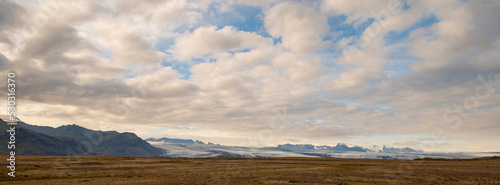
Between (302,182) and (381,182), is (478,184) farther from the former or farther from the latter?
(302,182)

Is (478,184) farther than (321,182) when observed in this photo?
No

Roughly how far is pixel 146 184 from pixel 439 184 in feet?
161

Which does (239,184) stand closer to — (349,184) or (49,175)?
(349,184)

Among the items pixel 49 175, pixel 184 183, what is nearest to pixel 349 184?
pixel 184 183

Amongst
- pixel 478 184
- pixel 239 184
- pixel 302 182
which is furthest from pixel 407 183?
pixel 239 184

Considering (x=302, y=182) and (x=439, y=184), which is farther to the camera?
(x=302, y=182)

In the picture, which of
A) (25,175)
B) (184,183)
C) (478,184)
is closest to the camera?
(478,184)

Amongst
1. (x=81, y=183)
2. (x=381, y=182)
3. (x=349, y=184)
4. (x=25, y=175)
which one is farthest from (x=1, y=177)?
(x=381, y=182)

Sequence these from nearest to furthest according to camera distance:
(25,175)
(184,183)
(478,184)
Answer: (478,184) < (184,183) < (25,175)

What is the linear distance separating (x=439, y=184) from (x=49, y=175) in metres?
72.8

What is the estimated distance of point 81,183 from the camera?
45.5 metres

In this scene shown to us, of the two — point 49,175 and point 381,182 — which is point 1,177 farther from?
point 381,182

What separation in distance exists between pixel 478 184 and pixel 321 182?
983 inches

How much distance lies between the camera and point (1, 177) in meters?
49.4
